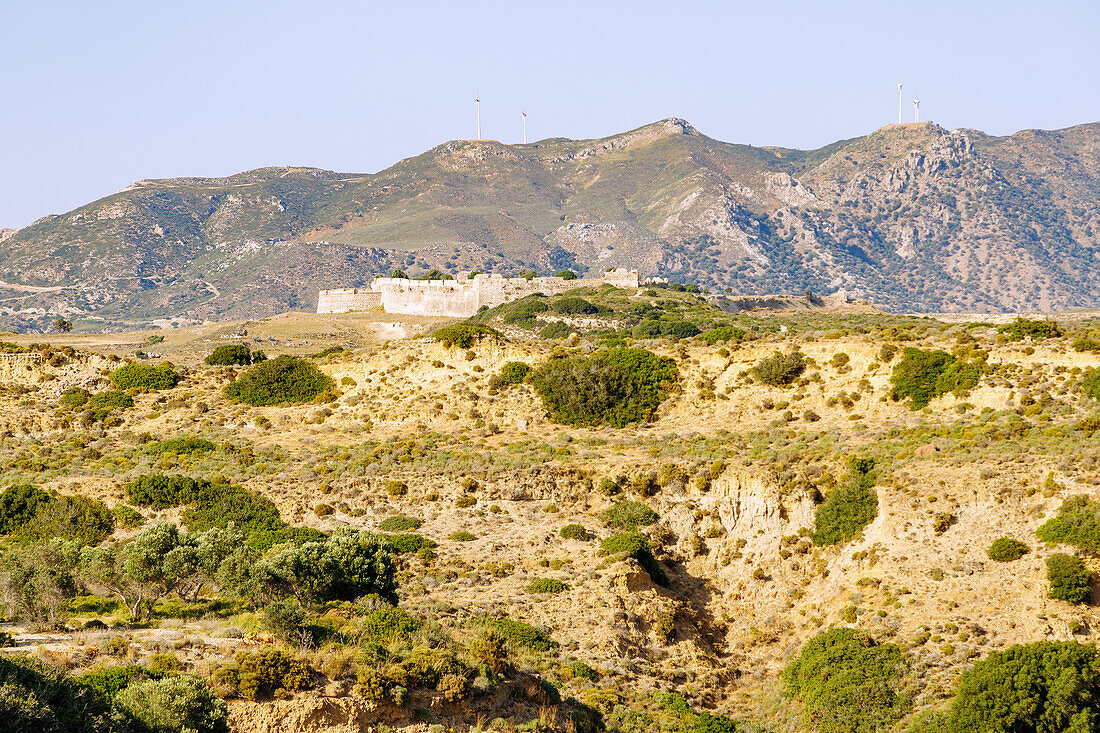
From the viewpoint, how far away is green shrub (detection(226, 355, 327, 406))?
54.2 m

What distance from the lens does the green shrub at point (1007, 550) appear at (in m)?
32.0

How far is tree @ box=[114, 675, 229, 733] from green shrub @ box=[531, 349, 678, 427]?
3203 centimetres

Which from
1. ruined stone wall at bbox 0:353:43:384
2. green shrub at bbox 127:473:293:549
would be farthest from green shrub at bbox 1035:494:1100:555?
ruined stone wall at bbox 0:353:43:384

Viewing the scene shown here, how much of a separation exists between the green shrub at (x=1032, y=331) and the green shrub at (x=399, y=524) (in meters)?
27.5

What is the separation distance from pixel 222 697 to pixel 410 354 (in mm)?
36021

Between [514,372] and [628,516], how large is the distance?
1587cm

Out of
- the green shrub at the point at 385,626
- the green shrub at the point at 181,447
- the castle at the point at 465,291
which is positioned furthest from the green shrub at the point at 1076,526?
the castle at the point at 465,291

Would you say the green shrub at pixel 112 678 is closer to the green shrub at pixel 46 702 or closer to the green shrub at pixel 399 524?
the green shrub at pixel 46 702

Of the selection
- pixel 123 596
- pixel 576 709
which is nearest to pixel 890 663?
pixel 576 709

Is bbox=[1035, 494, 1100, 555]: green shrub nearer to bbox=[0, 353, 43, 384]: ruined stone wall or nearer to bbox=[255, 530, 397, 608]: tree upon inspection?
bbox=[255, 530, 397, 608]: tree

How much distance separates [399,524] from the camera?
128 ft

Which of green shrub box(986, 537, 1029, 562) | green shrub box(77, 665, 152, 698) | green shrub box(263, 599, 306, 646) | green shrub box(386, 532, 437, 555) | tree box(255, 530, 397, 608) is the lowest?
green shrub box(986, 537, 1029, 562)

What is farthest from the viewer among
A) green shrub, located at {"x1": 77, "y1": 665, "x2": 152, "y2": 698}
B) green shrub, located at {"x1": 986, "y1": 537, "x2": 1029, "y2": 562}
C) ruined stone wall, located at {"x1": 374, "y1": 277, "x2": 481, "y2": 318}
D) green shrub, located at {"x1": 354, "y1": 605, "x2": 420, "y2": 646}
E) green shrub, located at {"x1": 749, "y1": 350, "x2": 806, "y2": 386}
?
ruined stone wall, located at {"x1": 374, "y1": 277, "x2": 481, "y2": 318}

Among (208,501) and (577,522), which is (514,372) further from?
(208,501)
